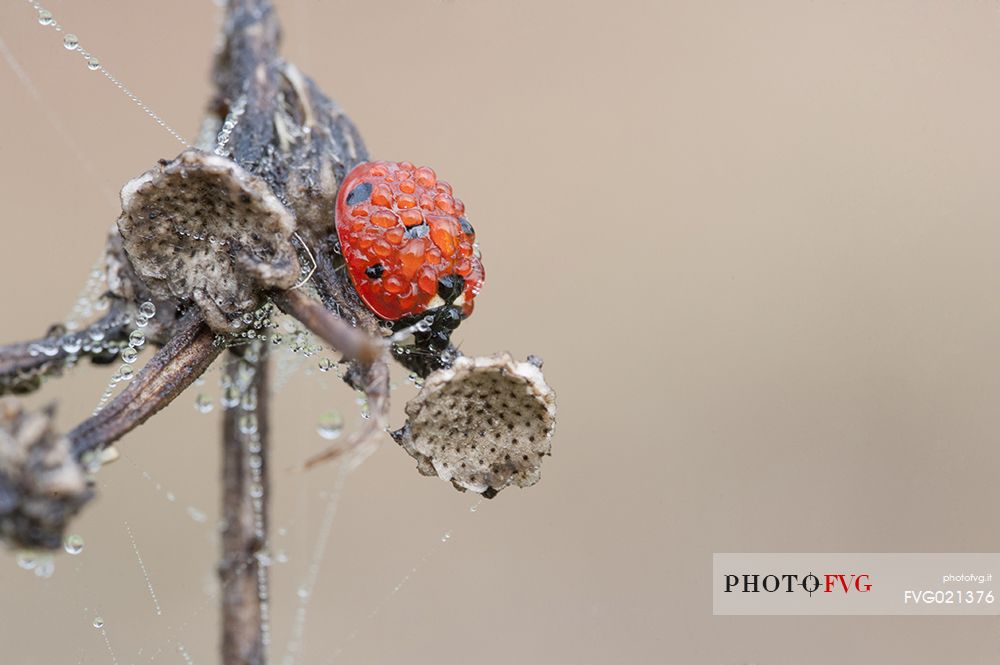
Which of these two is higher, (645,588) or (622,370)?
(622,370)

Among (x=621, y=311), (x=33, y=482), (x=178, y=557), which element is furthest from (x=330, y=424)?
(x=621, y=311)

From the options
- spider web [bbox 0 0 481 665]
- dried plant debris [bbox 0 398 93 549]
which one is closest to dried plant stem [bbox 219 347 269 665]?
dried plant debris [bbox 0 398 93 549]

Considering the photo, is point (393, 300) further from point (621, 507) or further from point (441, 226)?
point (621, 507)

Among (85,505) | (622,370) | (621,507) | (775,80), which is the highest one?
(775,80)

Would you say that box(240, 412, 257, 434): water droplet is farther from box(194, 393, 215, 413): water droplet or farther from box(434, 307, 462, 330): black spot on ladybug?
box(434, 307, 462, 330): black spot on ladybug

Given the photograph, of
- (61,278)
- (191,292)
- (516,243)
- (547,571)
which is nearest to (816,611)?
(547,571)

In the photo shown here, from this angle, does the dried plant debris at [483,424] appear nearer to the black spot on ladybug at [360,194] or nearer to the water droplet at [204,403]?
the black spot on ladybug at [360,194]

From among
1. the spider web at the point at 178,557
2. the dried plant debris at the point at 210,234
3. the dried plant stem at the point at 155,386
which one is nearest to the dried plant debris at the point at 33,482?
the dried plant stem at the point at 155,386
